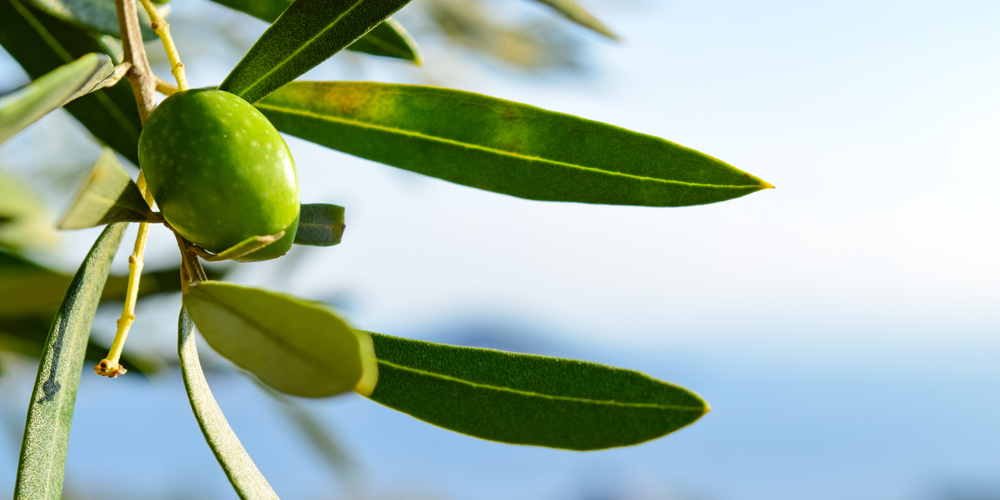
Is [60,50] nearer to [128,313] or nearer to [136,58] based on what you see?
[136,58]

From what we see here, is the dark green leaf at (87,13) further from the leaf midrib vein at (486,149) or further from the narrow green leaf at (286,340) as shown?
the narrow green leaf at (286,340)

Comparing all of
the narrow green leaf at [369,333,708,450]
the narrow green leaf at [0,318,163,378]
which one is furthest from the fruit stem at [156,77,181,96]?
the narrow green leaf at [0,318,163,378]

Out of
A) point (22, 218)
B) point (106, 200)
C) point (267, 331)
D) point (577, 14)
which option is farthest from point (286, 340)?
point (22, 218)

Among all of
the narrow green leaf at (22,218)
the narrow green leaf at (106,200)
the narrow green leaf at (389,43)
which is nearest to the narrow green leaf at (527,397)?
the narrow green leaf at (106,200)

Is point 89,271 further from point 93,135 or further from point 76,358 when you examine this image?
point 93,135

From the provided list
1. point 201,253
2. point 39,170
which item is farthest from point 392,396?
point 39,170

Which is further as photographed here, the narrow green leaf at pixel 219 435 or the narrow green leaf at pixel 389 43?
the narrow green leaf at pixel 389 43

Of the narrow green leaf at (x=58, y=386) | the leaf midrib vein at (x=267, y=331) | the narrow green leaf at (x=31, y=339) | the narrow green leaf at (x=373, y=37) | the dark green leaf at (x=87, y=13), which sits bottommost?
the narrow green leaf at (x=31, y=339)

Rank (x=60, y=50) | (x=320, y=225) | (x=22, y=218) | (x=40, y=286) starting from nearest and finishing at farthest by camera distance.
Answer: (x=320, y=225) < (x=60, y=50) < (x=40, y=286) < (x=22, y=218)
